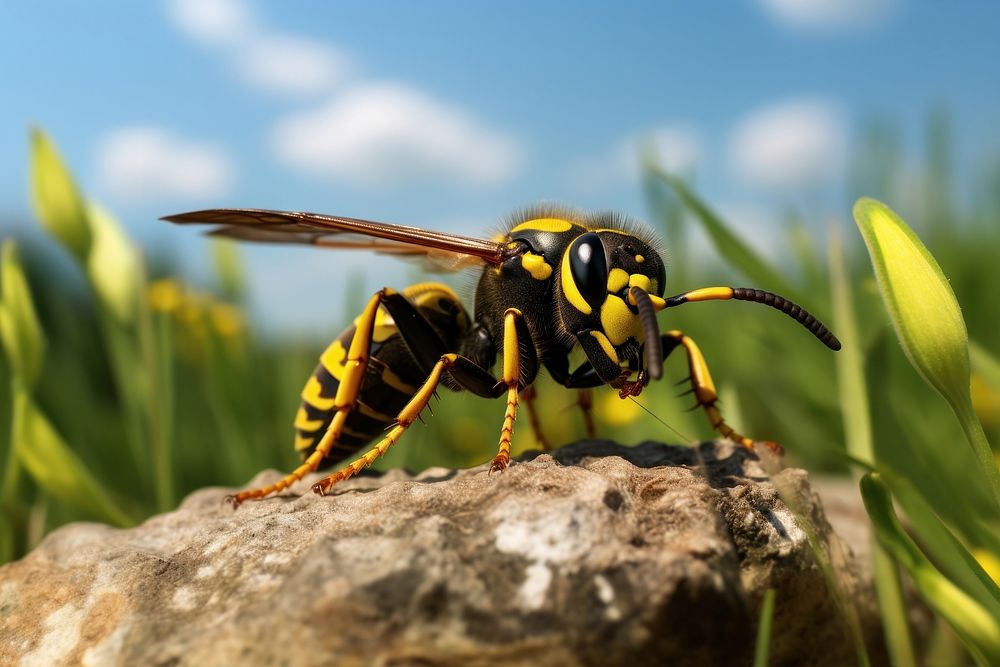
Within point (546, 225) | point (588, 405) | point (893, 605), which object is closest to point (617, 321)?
point (546, 225)

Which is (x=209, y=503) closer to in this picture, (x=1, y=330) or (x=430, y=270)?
(x=1, y=330)

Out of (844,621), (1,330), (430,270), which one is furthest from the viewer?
(430,270)

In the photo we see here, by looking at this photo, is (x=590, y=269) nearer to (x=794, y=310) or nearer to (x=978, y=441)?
(x=794, y=310)

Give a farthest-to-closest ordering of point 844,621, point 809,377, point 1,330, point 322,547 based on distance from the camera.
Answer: point 809,377 < point 1,330 < point 844,621 < point 322,547

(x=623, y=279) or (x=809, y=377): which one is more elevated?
(x=623, y=279)

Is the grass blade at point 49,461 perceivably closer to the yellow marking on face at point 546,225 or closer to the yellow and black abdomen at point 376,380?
the yellow and black abdomen at point 376,380

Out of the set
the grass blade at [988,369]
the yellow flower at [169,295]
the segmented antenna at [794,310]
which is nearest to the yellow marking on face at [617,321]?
the segmented antenna at [794,310]

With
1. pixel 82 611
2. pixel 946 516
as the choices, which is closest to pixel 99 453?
pixel 82 611
